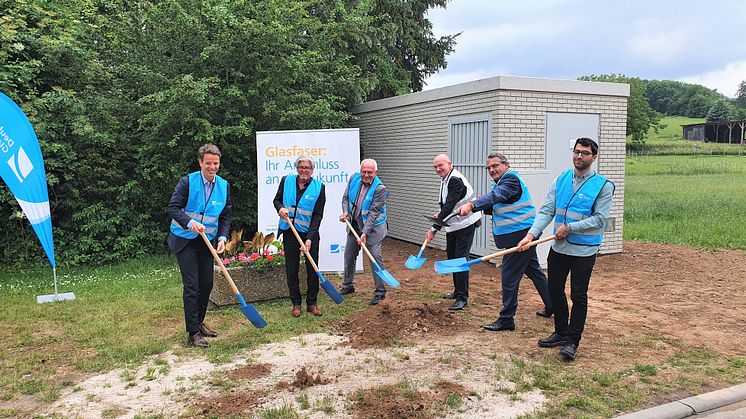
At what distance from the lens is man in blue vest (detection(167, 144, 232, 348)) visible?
5.21 meters

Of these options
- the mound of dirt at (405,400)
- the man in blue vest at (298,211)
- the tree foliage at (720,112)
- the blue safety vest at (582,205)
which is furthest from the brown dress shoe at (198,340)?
the tree foliage at (720,112)

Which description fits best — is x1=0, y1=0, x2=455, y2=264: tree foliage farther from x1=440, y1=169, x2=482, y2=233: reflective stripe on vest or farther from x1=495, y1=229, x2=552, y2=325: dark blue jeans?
x1=495, y1=229, x2=552, y2=325: dark blue jeans

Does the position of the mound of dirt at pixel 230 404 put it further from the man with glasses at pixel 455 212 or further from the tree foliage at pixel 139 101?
the tree foliage at pixel 139 101

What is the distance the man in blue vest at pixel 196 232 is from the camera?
5.21 metres

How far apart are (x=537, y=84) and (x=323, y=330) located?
5.53 metres

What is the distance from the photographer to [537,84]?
29.7 ft

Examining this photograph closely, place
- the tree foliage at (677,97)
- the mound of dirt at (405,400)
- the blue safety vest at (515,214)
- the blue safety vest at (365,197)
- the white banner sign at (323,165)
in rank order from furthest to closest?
1. the tree foliage at (677,97)
2. the white banner sign at (323,165)
3. the blue safety vest at (365,197)
4. the blue safety vest at (515,214)
5. the mound of dirt at (405,400)

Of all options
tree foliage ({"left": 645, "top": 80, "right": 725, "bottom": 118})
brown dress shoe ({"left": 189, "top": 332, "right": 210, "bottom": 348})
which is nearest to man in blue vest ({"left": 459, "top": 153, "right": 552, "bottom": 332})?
brown dress shoe ({"left": 189, "top": 332, "right": 210, "bottom": 348})

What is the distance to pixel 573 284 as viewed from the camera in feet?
16.0

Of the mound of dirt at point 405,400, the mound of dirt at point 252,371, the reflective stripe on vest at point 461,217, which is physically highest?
the reflective stripe on vest at point 461,217

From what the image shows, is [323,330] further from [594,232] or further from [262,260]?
[594,232]

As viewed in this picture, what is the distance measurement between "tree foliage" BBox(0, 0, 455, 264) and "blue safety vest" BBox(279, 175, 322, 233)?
3864 mm

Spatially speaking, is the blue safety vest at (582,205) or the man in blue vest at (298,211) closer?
the blue safety vest at (582,205)

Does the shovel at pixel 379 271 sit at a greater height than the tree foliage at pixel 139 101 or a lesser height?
lesser
